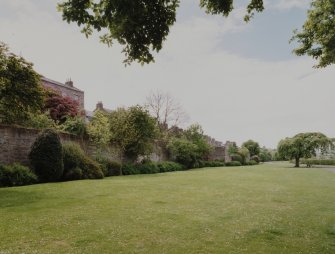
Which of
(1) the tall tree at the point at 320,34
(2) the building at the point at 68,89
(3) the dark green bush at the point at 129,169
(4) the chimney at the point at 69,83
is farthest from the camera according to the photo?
(4) the chimney at the point at 69,83

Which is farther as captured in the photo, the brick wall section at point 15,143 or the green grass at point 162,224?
the brick wall section at point 15,143

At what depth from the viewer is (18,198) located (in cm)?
1124

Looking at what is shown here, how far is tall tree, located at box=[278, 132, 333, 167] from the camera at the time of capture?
44.5 meters

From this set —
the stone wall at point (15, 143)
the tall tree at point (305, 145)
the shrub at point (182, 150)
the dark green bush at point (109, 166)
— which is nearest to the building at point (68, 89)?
the shrub at point (182, 150)

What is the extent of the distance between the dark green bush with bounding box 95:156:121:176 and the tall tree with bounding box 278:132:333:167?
29.2 metres

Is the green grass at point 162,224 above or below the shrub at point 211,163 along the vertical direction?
below

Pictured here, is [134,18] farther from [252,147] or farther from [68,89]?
[252,147]

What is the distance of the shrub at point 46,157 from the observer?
17.8 m

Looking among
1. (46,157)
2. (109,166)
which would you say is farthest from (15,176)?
(109,166)

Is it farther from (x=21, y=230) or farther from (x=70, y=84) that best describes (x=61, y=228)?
(x=70, y=84)

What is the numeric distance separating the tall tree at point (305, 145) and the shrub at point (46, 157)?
36.4 m

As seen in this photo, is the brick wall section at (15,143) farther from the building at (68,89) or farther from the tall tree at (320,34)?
the building at (68,89)

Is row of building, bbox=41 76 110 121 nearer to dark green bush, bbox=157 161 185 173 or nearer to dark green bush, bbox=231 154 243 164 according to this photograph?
dark green bush, bbox=157 161 185 173

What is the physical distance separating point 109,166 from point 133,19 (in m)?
20.0
